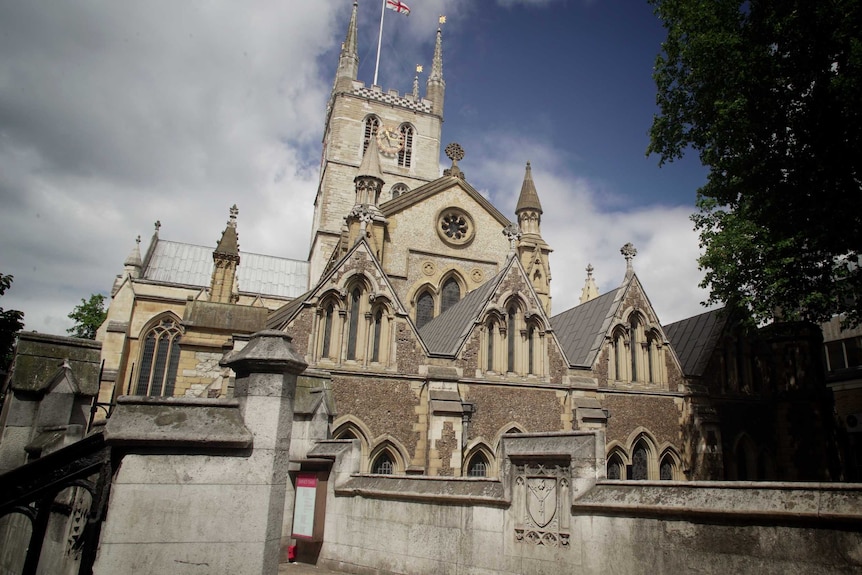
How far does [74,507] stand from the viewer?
23.2 ft

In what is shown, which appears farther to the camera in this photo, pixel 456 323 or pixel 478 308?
pixel 456 323

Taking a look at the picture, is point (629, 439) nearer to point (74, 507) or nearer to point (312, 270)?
point (74, 507)

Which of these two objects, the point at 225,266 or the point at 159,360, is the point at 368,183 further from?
the point at 159,360

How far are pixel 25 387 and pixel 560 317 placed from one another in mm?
17660

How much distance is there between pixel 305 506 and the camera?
1069 cm

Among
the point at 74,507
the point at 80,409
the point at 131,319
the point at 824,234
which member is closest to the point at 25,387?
the point at 80,409

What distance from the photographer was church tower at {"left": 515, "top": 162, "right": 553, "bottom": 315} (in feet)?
78.7

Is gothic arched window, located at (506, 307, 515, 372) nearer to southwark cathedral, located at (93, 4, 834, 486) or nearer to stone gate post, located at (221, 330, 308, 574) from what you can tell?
southwark cathedral, located at (93, 4, 834, 486)

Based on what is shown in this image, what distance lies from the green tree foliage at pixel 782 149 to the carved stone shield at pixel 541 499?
27.6 ft

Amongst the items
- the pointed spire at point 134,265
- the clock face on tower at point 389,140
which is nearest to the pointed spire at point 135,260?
the pointed spire at point 134,265

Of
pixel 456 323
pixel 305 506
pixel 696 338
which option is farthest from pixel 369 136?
pixel 305 506

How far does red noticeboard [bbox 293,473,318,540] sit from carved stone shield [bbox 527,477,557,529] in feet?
14.3

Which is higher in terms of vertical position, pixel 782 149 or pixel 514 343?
pixel 782 149

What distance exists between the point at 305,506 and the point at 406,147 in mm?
41983
